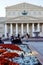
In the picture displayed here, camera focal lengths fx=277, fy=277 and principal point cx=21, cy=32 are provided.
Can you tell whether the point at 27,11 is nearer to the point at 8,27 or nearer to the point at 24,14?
the point at 24,14

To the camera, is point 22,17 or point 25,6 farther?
point 25,6

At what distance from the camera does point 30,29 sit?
248ft

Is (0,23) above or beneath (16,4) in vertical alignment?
beneath

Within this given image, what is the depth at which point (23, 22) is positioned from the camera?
234 feet

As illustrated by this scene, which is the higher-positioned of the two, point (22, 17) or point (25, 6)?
point (25, 6)

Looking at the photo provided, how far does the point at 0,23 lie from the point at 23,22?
5989mm

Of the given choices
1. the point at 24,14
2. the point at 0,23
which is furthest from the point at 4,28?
the point at 24,14

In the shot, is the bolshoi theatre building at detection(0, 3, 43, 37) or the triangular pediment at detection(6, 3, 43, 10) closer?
the bolshoi theatre building at detection(0, 3, 43, 37)

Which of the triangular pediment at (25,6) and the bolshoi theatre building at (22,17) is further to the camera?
the triangular pediment at (25,6)

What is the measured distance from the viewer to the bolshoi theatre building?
71.8 meters

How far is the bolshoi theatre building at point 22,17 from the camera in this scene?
2825 inches

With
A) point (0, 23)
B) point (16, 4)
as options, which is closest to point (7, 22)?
point (0, 23)

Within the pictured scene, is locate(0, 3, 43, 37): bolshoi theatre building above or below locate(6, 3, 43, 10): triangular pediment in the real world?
below

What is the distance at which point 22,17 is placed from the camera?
235 feet
